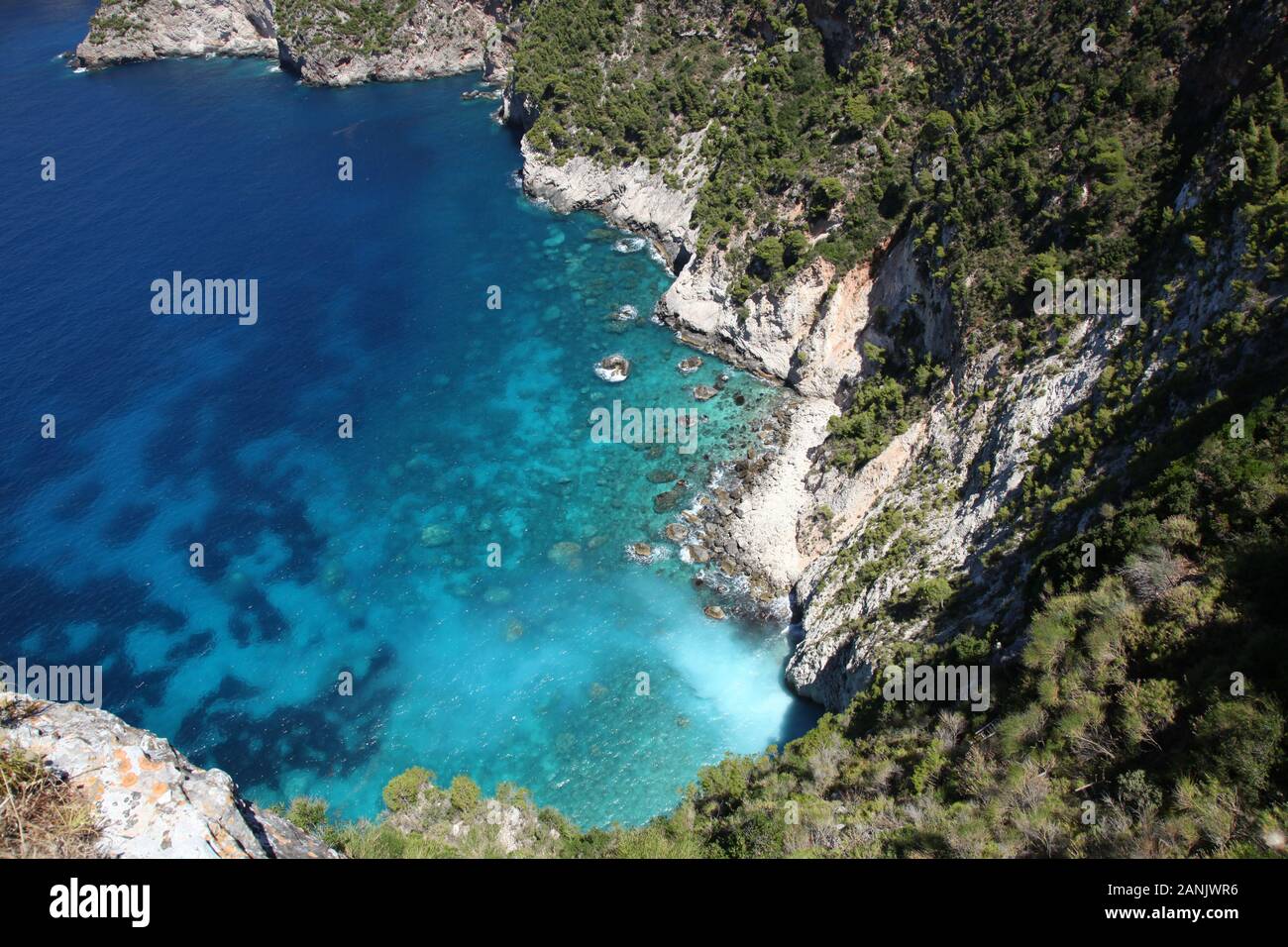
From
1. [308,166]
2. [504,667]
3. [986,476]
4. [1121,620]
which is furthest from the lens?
[308,166]

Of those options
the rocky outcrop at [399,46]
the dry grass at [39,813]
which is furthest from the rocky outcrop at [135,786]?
the rocky outcrop at [399,46]

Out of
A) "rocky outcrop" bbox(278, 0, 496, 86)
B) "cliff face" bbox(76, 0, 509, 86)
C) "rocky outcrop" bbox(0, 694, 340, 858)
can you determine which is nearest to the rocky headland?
"rocky outcrop" bbox(0, 694, 340, 858)

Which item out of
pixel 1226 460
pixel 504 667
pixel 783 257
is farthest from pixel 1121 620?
pixel 783 257

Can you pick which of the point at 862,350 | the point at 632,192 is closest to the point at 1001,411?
the point at 862,350

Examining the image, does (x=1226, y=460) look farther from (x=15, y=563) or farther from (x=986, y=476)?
(x=15, y=563)
